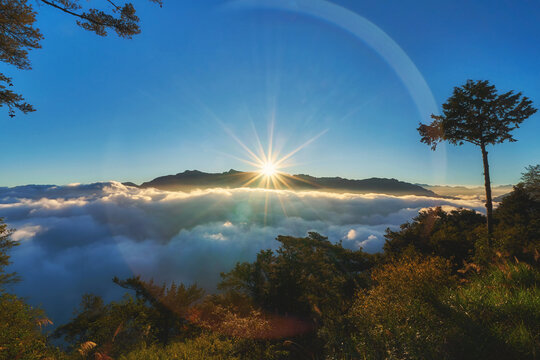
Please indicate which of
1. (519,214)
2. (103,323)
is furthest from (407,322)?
(103,323)

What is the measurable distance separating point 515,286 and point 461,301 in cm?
204

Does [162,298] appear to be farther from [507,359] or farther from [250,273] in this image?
[507,359]

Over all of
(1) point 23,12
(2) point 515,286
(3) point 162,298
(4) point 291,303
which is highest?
(1) point 23,12

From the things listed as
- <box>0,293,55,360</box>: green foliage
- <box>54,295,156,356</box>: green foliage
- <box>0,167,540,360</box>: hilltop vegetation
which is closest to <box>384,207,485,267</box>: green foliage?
<box>0,167,540,360</box>: hilltop vegetation

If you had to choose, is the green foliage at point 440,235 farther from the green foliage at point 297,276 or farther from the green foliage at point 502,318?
the green foliage at point 502,318

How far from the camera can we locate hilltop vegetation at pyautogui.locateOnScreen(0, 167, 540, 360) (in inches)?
203

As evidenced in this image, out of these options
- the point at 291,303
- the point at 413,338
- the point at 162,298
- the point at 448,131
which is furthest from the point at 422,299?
the point at 162,298

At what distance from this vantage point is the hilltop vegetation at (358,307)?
514 cm

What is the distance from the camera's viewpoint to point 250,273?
30.5 metres

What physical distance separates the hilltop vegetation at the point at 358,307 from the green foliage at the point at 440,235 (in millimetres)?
138

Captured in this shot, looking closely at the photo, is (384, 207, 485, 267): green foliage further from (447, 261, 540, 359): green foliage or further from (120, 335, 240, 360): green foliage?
(120, 335, 240, 360): green foliage

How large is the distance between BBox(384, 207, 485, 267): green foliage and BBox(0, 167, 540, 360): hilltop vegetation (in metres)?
0.14

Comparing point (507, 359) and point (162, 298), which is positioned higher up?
point (507, 359)

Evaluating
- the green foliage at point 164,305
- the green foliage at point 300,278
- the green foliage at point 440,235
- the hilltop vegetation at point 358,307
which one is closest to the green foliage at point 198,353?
the hilltop vegetation at point 358,307
